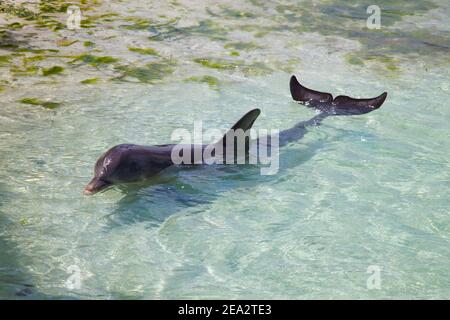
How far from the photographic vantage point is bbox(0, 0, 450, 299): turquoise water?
3895 mm

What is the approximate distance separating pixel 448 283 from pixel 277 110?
3.27 metres

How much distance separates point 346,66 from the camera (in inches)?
330

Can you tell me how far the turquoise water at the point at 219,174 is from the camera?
3895mm

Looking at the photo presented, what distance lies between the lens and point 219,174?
512cm

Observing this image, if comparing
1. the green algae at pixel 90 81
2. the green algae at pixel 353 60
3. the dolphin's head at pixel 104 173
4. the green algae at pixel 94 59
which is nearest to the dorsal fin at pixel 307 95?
the green algae at pixel 353 60

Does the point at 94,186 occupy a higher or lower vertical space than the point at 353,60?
higher

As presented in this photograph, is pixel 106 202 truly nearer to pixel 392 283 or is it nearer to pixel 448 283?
pixel 392 283

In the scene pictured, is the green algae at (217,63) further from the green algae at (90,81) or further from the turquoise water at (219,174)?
the green algae at (90,81)

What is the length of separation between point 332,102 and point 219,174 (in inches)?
81.7

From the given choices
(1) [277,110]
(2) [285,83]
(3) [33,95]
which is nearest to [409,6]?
(2) [285,83]

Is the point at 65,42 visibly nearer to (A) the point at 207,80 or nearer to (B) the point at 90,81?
(B) the point at 90,81

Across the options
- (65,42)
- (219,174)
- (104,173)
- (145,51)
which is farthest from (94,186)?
(65,42)

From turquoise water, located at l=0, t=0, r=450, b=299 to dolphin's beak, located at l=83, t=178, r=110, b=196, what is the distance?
0.48ft

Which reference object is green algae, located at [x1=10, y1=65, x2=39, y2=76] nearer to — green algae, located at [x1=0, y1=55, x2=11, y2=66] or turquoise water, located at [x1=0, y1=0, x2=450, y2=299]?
turquoise water, located at [x1=0, y1=0, x2=450, y2=299]
